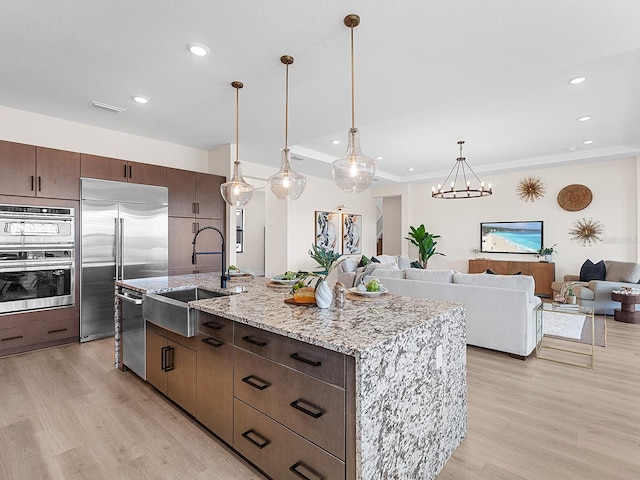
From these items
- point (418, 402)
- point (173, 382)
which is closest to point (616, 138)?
point (418, 402)

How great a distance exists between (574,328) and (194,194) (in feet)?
18.6

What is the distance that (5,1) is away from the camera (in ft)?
6.99

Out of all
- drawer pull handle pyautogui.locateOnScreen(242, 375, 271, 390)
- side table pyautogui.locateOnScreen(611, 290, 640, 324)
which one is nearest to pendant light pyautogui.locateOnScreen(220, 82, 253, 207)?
drawer pull handle pyautogui.locateOnScreen(242, 375, 271, 390)

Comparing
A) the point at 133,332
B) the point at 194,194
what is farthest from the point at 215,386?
the point at 194,194

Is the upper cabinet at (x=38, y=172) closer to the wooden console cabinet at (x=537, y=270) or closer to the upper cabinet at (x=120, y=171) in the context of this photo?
the upper cabinet at (x=120, y=171)

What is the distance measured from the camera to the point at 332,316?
5.89 ft

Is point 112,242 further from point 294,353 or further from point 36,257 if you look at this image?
point 294,353

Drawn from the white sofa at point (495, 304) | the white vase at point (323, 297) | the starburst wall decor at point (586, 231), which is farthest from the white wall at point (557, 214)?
the white vase at point (323, 297)

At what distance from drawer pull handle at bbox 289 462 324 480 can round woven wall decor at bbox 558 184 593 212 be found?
7.47m

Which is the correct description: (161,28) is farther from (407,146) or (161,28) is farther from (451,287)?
(407,146)

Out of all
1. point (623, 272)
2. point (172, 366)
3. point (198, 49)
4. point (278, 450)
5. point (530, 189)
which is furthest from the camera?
point (530, 189)

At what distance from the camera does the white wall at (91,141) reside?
3881mm

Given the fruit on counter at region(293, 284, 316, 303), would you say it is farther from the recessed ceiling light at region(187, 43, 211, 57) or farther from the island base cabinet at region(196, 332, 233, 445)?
the recessed ceiling light at region(187, 43, 211, 57)

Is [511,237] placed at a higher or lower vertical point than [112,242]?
higher
